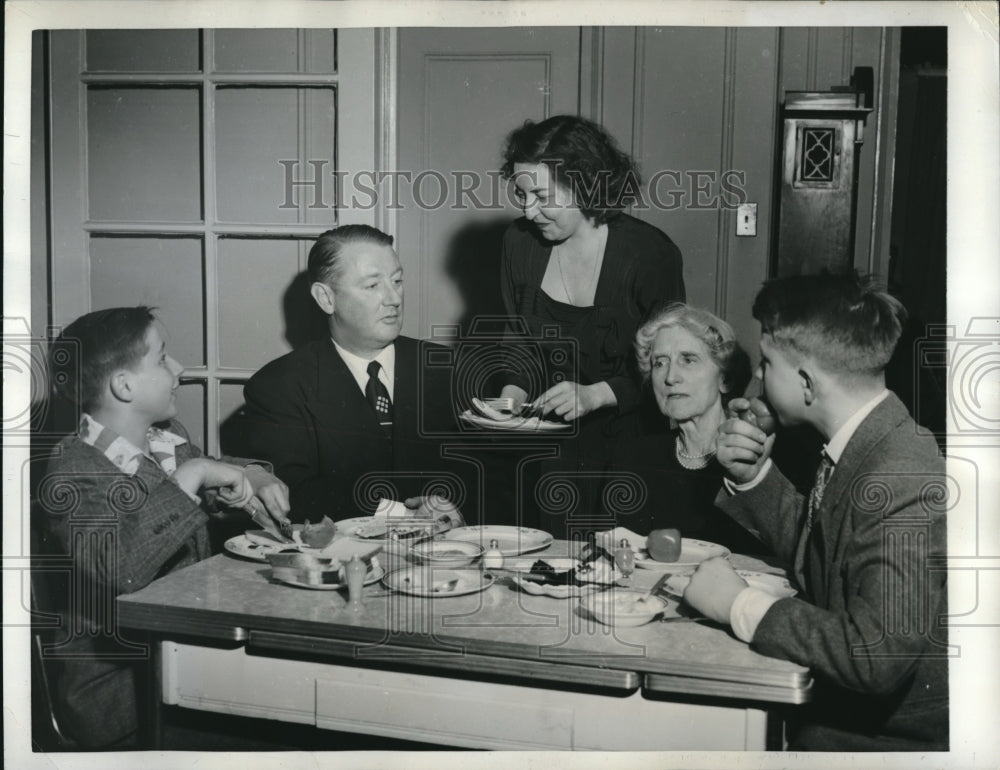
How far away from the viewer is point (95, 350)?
2127mm

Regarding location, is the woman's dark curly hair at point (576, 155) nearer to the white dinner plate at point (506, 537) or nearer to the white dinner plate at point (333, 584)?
the white dinner plate at point (506, 537)

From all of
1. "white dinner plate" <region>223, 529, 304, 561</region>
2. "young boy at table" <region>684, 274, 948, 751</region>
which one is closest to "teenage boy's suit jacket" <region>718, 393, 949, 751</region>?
"young boy at table" <region>684, 274, 948, 751</region>

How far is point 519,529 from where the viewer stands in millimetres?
2133

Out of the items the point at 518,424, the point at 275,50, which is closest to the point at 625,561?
the point at 518,424

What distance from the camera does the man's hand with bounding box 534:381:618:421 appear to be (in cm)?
224

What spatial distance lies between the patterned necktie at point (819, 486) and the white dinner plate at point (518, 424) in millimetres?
619

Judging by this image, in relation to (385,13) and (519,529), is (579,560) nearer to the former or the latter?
(519,529)

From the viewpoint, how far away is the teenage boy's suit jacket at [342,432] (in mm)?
2242

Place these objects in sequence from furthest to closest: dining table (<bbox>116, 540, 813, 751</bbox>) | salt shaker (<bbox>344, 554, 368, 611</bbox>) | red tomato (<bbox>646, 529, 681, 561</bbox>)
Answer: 1. red tomato (<bbox>646, 529, 681, 561</bbox>)
2. salt shaker (<bbox>344, 554, 368, 611</bbox>)
3. dining table (<bbox>116, 540, 813, 751</bbox>)

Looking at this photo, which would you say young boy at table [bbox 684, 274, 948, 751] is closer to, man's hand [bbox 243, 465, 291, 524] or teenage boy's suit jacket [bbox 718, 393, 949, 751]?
teenage boy's suit jacket [bbox 718, 393, 949, 751]

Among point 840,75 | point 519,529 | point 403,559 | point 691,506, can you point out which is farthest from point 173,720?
point 840,75

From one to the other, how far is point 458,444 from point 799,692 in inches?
41.0

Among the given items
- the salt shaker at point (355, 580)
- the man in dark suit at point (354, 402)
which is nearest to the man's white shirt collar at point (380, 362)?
the man in dark suit at point (354, 402)

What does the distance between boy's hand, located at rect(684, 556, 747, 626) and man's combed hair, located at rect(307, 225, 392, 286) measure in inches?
45.0
